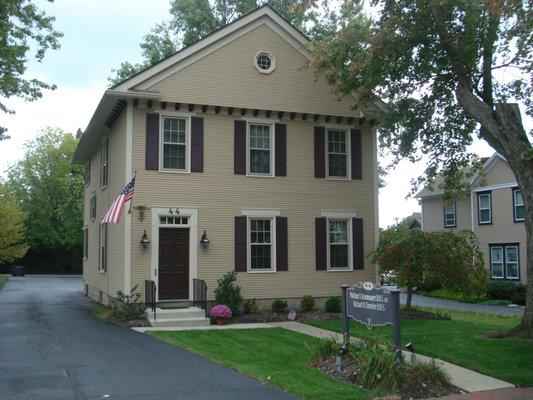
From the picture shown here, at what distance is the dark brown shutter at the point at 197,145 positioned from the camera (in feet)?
58.6

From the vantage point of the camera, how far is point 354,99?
20.1 meters

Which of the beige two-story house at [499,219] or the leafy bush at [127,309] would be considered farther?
the beige two-story house at [499,219]

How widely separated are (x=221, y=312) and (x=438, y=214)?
23001 millimetres

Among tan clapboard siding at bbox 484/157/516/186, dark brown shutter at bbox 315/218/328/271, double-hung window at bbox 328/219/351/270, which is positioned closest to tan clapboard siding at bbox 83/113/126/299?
dark brown shutter at bbox 315/218/328/271

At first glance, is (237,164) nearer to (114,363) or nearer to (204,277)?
(204,277)

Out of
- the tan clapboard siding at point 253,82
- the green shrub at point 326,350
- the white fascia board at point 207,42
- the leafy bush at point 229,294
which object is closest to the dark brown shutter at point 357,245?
the tan clapboard siding at point 253,82

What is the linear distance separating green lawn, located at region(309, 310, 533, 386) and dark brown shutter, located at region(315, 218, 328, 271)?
3.02 meters

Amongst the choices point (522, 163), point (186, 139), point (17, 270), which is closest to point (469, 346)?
point (522, 163)

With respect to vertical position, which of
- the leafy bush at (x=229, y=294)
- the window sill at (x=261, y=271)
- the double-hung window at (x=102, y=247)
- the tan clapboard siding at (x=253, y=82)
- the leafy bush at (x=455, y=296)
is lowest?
the leafy bush at (x=455, y=296)

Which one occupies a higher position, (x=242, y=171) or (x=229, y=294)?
(x=242, y=171)

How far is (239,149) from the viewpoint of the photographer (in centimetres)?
1852

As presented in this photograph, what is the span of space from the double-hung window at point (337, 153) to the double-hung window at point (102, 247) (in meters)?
8.14

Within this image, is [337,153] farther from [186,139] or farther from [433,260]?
[186,139]

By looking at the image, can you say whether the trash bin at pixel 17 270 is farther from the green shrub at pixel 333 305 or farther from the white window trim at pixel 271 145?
the green shrub at pixel 333 305
